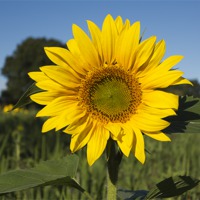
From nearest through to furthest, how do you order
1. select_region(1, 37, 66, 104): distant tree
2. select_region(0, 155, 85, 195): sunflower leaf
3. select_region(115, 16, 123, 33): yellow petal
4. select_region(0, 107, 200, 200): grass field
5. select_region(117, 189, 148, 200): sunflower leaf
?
select_region(0, 155, 85, 195): sunflower leaf
select_region(115, 16, 123, 33): yellow petal
select_region(117, 189, 148, 200): sunflower leaf
select_region(0, 107, 200, 200): grass field
select_region(1, 37, 66, 104): distant tree

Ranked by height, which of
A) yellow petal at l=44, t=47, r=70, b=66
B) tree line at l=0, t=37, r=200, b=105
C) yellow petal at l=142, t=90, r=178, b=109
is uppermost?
tree line at l=0, t=37, r=200, b=105

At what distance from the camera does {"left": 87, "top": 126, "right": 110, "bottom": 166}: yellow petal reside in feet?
4.44

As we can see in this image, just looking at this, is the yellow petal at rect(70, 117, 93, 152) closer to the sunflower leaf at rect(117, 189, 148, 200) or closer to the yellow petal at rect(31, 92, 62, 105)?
the yellow petal at rect(31, 92, 62, 105)

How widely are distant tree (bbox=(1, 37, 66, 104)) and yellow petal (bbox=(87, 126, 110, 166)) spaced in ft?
121

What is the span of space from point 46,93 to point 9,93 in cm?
3875

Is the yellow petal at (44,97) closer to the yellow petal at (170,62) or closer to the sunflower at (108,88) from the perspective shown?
the sunflower at (108,88)

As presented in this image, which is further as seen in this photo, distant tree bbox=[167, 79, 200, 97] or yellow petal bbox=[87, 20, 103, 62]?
distant tree bbox=[167, 79, 200, 97]

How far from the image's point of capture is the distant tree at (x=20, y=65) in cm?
3856

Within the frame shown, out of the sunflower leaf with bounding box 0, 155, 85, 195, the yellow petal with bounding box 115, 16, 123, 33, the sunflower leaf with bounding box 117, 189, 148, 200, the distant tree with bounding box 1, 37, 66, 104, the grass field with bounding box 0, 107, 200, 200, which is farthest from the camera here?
Answer: the distant tree with bounding box 1, 37, 66, 104

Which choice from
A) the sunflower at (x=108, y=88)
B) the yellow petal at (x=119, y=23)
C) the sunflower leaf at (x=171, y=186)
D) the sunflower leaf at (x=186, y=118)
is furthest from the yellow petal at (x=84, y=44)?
the sunflower leaf at (x=171, y=186)

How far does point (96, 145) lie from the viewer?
4.48ft

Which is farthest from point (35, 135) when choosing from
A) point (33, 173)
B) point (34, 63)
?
point (34, 63)

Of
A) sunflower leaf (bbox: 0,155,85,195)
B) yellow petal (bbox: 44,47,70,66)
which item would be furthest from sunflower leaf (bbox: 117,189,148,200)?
yellow petal (bbox: 44,47,70,66)

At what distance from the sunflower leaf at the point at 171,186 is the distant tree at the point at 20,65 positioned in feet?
121
